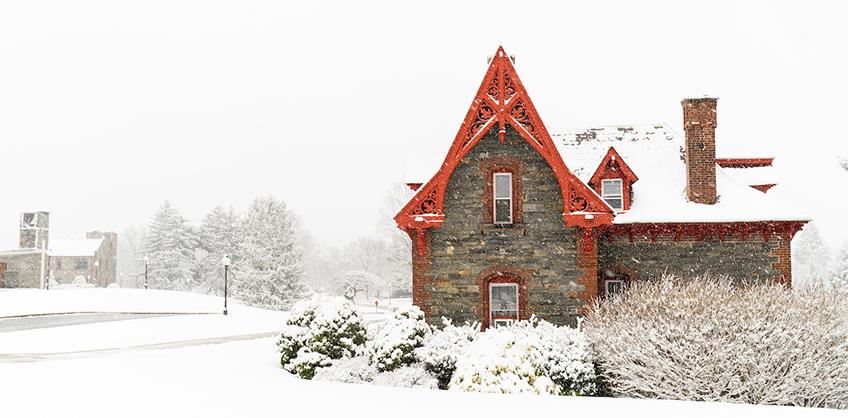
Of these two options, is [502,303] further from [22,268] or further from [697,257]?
[22,268]

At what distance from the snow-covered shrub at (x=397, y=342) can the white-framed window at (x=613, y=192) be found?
8.48 m

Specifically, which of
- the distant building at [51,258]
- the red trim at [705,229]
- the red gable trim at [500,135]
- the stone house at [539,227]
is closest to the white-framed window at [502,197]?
the stone house at [539,227]

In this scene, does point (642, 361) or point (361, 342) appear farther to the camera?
point (361, 342)

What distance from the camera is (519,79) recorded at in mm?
22047

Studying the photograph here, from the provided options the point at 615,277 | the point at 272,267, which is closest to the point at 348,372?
the point at 615,277

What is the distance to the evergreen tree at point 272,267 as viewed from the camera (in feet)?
194

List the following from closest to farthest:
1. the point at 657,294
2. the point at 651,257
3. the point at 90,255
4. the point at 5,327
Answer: the point at 657,294
the point at 651,257
the point at 5,327
the point at 90,255

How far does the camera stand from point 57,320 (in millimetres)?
38531

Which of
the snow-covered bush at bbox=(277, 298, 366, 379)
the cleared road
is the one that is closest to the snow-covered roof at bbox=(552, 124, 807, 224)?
the snow-covered bush at bbox=(277, 298, 366, 379)

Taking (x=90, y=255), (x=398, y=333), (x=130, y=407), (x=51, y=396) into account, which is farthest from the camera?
(x=90, y=255)

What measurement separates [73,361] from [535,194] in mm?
14761

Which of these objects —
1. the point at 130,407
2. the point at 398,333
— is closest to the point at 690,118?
the point at 398,333

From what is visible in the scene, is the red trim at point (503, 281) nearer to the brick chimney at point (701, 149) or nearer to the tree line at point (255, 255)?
the brick chimney at point (701, 149)

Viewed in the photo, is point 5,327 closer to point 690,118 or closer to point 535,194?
point 535,194
